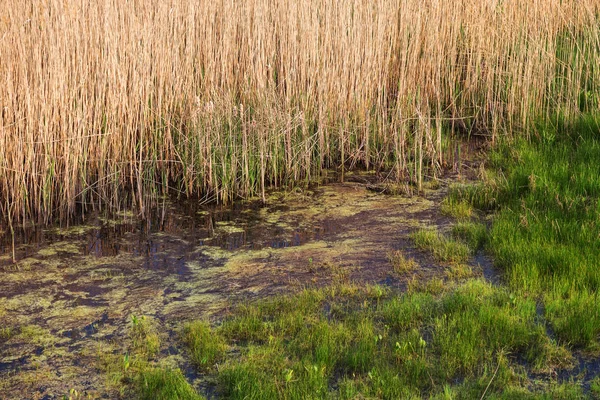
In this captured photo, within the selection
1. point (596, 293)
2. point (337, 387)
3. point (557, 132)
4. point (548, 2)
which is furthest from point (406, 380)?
point (548, 2)

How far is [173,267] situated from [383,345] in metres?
1.43

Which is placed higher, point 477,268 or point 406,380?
point 477,268

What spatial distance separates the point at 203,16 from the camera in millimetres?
5547

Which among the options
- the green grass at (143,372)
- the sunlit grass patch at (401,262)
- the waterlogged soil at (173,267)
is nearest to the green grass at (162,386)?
the green grass at (143,372)

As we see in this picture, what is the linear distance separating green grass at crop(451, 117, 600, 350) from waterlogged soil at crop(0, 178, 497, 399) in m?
0.23

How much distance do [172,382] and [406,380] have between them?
3.10 ft

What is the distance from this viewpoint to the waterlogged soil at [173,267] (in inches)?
127

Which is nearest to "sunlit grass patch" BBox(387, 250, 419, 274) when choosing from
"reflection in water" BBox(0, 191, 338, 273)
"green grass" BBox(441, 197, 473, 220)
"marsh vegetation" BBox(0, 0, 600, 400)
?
"marsh vegetation" BBox(0, 0, 600, 400)

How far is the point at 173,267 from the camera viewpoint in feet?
13.4

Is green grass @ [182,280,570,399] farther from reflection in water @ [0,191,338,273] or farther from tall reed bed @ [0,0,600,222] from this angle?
tall reed bed @ [0,0,600,222]

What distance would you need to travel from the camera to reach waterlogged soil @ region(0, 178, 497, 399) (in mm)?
3217

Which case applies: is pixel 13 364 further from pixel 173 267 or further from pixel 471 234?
pixel 471 234

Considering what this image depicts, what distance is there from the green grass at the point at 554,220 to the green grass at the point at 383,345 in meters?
0.18

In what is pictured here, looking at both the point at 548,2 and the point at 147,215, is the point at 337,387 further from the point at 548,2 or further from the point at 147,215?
the point at 548,2
